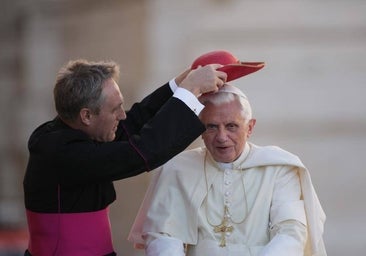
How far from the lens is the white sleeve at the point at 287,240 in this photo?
3.64 m

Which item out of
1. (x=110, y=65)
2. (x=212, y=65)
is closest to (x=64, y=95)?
(x=110, y=65)

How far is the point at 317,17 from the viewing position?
7.35 m

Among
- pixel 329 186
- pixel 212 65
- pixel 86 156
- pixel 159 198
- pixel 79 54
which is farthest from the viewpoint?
pixel 79 54

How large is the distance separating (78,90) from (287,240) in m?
1.11

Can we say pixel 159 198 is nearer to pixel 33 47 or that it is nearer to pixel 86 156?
pixel 86 156

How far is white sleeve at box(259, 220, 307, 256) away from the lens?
3.64 m

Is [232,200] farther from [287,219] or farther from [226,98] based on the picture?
[226,98]

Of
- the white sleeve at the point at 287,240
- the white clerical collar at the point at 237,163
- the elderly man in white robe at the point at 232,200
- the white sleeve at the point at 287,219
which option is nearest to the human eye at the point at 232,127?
the elderly man in white robe at the point at 232,200

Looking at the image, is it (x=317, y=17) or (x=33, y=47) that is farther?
(x=33, y=47)

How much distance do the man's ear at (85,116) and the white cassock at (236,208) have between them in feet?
2.04

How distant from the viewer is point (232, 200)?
3.89 m

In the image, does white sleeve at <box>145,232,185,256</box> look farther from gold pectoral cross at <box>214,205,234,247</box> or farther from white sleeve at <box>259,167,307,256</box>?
white sleeve at <box>259,167,307,256</box>

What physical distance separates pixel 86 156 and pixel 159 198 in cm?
68

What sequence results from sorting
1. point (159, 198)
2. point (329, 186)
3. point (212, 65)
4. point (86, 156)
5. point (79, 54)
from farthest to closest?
1. point (79, 54)
2. point (329, 186)
3. point (159, 198)
4. point (212, 65)
5. point (86, 156)
